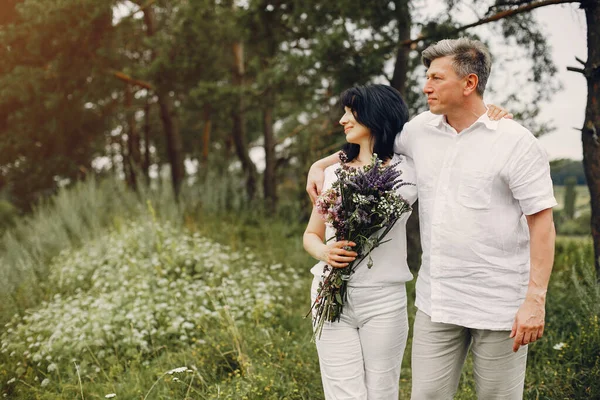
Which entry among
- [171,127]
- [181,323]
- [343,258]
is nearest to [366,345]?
[343,258]

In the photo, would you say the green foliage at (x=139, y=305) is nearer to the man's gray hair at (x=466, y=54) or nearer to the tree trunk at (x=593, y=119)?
the man's gray hair at (x=466, y=54)

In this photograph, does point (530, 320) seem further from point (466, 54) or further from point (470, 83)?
point (466, 54)

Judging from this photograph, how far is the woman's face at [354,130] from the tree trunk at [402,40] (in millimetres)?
3641

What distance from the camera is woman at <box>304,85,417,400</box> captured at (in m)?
2.58

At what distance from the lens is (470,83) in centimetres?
250

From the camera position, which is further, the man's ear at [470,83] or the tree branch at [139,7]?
the tree branch at [139,7]

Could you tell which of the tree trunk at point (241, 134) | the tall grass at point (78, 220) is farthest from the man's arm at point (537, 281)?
the tree trunk at point (241, 134)

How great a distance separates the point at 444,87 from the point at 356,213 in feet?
2.44

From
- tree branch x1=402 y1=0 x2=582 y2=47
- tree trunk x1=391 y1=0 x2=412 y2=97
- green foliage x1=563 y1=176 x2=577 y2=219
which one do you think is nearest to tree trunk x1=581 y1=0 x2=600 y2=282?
tree branch x1=402 y1=0 x2=582 y2=47

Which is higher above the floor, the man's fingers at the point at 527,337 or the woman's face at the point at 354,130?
the woman's face at the point at 354,130

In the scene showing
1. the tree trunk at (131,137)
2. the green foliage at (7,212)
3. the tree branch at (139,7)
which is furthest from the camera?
the tree trunk at (131,137)

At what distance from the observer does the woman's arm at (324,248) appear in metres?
2.48

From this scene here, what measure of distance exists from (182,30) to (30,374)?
7.03m

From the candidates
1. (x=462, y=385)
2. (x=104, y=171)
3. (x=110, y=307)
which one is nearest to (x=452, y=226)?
(x=462, y=385)
